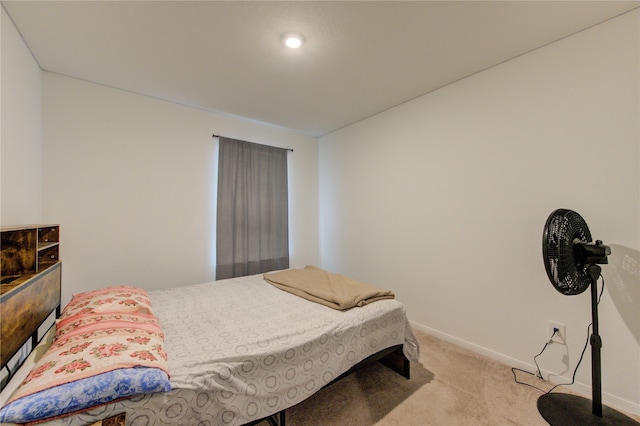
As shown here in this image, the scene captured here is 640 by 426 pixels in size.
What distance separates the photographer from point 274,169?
3.62 metres

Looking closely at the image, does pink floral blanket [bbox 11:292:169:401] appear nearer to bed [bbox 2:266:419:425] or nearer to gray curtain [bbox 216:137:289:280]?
bed [bbox 2:266:419:425]

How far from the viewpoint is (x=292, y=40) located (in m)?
1.84

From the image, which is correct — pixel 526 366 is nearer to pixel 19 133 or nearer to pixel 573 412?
pixel 573 412

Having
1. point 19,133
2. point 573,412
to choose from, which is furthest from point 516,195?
point 19,133

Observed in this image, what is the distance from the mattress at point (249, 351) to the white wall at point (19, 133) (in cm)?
113

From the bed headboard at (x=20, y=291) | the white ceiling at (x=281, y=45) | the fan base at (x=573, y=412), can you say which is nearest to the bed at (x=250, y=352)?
the bed headboard at (x=20, y=291)

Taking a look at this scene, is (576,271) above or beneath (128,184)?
beneath

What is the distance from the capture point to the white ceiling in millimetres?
1584

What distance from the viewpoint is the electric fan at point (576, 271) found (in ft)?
4.53

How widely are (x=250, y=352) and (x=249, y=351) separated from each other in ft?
0.04

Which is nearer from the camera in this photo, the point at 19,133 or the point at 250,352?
the point at 250,352

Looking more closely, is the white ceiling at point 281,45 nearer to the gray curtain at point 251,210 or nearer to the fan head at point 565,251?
the gray curtain at point 251,210

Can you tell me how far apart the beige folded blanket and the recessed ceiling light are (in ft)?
6.11

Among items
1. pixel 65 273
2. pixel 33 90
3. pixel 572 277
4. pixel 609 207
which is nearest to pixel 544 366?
pixel 572 277
